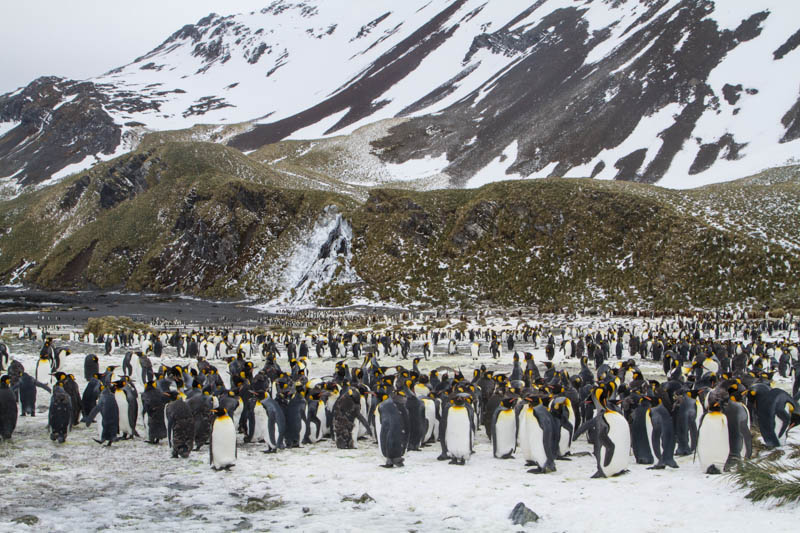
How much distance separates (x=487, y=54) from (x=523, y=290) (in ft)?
425

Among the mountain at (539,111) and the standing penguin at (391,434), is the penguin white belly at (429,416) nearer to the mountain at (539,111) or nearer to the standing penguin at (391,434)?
the standing penguin at (391,434)

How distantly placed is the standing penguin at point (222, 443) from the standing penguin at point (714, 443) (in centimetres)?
752

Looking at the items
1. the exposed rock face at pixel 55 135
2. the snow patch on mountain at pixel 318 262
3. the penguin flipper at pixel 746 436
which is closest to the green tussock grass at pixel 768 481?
the penguin flipper at pixel 746 436

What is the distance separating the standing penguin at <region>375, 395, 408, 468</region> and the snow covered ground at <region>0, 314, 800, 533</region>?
0.96 ft

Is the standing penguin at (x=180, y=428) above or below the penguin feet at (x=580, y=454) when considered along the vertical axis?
above

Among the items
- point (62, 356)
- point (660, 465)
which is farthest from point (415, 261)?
point (660, 465)

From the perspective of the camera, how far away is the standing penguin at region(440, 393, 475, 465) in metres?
10.2

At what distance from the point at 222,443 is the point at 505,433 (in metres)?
5.03

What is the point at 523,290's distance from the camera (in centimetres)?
5253

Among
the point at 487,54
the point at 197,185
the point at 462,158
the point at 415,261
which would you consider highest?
the point at 487,54

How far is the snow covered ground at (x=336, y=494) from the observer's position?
701 centimetres

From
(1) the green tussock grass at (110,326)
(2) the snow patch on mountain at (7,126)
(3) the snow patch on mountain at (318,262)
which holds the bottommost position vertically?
(1) the green tussock grass at (110,326)

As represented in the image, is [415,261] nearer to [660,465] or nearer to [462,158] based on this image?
[660,465]

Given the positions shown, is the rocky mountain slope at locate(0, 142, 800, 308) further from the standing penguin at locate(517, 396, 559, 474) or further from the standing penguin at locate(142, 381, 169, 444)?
the standing penguin at locate(142, 381, 169, 444)
